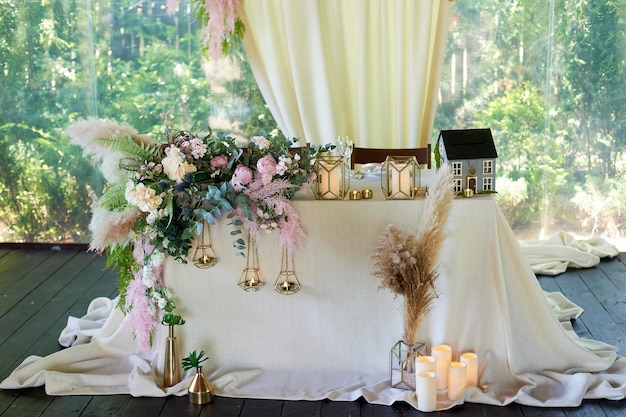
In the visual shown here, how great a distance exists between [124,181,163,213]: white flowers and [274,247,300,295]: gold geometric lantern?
534 millimetres

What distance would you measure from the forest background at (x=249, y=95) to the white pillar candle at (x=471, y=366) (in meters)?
2.19

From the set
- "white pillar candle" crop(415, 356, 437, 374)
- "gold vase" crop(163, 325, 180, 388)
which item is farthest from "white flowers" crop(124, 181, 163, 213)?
"white pillar candle" crop(415, 356, 437, 374)

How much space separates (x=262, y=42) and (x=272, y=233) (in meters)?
1.98

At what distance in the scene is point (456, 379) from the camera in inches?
131

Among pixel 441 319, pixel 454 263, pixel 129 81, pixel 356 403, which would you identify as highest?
pixel 129 81

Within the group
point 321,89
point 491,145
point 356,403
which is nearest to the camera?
point 356,403

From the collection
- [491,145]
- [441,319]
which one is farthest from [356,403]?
[491,145]

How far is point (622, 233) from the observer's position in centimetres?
542

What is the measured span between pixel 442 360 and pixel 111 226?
1.32 metres

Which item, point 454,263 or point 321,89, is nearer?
point 454,263

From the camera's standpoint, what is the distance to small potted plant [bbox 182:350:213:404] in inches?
133

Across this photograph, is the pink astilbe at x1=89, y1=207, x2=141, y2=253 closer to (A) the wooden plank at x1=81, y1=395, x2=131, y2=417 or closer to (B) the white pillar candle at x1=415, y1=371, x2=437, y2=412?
Answer: (A) the wooden plank at x1=81, y1=395, x2=131, y2=417

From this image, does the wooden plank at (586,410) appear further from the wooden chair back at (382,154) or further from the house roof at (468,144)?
the wooden chair back at (382,154)

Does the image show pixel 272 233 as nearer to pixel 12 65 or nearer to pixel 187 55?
pixel 187 55
